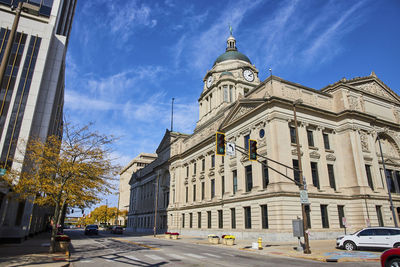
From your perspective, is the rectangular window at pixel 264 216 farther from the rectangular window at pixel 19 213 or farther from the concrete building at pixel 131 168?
the concrete building at pixel 131 168

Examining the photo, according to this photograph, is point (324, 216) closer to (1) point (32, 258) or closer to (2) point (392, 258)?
(2) point (392, 258)

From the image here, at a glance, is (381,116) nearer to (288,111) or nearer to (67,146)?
(288,111)

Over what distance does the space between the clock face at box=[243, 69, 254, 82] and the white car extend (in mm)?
50003

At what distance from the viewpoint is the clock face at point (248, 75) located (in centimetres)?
6479

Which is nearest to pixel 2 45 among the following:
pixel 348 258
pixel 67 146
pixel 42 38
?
pixel 42 38

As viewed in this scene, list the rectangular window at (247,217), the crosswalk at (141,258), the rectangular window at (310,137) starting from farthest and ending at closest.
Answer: the rectangular window at (310,137), the rectangular window at (247,217), the crosswalk at (141,258)

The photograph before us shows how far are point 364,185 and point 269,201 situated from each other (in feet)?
39.3

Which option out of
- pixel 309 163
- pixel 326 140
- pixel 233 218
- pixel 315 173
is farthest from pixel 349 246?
pixel 326 140

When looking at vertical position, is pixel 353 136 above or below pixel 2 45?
below

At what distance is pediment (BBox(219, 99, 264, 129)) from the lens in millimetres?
33312

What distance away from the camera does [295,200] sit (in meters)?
27.4

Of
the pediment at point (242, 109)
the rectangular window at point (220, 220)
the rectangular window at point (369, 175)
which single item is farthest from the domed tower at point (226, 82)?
the rectangular window at point (369, 175)

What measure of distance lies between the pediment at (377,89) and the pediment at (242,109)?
15272 mm

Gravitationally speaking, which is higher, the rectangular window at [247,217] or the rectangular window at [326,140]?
the rectangular window at [326,140]
